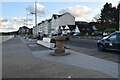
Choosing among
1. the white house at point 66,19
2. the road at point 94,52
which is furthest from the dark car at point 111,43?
the white house at point 66,19

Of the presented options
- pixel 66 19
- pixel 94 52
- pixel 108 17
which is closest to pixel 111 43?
pixel 94 52

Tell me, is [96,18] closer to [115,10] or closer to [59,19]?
[115,10]

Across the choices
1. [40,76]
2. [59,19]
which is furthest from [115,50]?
[59,19]

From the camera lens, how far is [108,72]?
8.49 metres

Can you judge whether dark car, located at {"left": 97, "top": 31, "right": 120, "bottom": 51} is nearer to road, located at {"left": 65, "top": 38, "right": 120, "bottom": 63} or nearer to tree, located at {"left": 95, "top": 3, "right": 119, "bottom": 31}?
road, located at {"left": 65, "top": 38, "right": 120, "bottom": 63}

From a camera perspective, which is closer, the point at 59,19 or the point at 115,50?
the point at 115,50

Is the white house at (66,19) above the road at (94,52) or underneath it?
above

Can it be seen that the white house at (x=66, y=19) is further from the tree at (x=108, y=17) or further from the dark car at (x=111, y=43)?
the dark car at (x=111, y=43)

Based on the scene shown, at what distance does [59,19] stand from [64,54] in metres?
106

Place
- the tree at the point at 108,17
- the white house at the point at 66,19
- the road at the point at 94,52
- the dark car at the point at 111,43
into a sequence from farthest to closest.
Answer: the white house at the point at 66,19
the tree at the point at 108,17
the dark car at the point at 111,43
the road at the point at 94,52

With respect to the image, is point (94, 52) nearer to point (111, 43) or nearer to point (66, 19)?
point (111, 43)

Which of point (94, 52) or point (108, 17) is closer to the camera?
point (94, 52)

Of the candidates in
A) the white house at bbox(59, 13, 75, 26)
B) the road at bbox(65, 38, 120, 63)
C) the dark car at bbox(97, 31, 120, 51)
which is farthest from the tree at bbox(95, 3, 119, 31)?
the dark car at bbox(97, 31, 120, 51)

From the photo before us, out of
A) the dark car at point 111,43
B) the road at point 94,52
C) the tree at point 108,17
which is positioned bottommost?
the road at point 94,52
